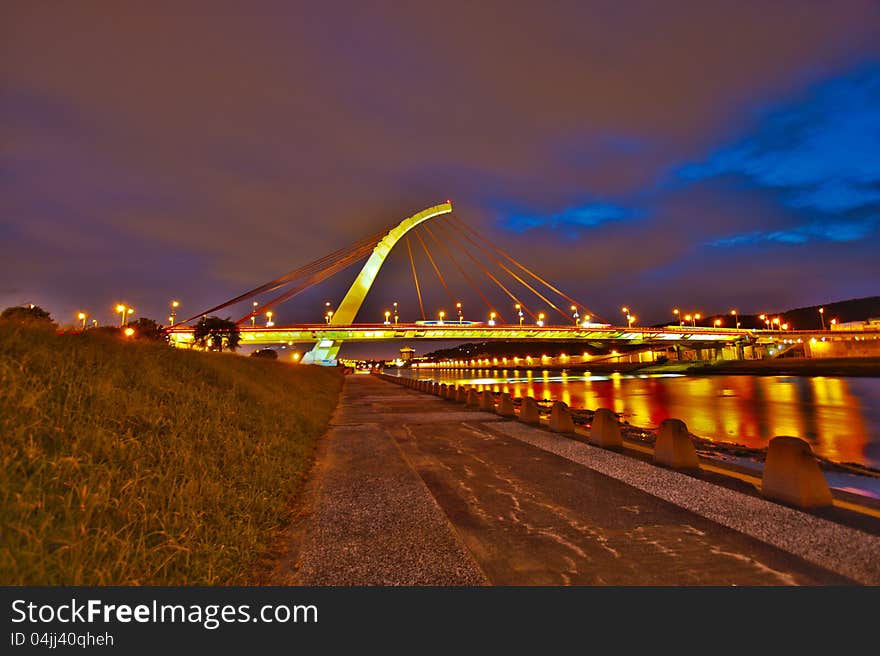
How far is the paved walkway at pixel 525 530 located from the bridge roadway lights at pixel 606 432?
30.9 inches

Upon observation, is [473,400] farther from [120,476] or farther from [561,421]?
[120,476]

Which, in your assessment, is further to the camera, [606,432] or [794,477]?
[606,432]

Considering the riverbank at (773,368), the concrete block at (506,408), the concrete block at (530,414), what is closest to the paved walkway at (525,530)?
the concrete block at (530,414)


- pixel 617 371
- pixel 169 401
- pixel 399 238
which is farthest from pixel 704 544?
pixel 617 371

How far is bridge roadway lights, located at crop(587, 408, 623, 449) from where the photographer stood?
9.28m

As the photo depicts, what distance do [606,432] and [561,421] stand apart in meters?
2.28

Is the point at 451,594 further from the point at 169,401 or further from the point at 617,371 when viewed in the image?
the point at 617,371

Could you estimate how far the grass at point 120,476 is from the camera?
313 centimetres

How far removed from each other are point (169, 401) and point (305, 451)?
9.12 ft

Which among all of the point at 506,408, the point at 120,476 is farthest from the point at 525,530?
the point at 506,408

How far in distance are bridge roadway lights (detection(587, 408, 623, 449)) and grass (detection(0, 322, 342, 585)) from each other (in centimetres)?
652

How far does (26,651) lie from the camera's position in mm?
2693

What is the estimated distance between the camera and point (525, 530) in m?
4.79

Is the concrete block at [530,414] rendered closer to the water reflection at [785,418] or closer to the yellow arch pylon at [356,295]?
the water reflection at [785,418]
